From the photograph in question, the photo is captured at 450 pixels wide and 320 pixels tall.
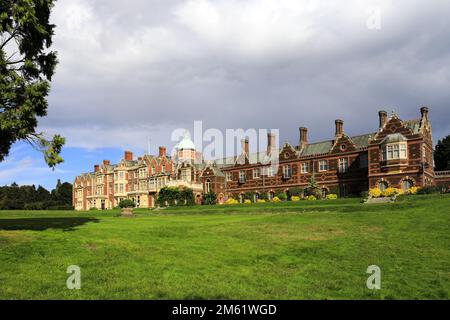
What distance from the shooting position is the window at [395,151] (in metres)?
49.7

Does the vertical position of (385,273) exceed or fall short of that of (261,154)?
it falls short

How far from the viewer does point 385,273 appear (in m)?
13.0

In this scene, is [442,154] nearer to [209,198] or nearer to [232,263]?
[209,198]

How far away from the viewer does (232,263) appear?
13.9 meters

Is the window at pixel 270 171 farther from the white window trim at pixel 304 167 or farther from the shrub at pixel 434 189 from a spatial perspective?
the shrub at pixel 434 189

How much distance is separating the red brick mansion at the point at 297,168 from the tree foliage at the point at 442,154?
3420 cm

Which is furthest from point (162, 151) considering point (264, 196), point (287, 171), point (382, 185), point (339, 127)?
point (382, 185)

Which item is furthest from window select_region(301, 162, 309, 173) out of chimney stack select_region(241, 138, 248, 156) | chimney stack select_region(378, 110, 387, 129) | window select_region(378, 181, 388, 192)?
chimney stack select_region(241, 138, 248, 156)

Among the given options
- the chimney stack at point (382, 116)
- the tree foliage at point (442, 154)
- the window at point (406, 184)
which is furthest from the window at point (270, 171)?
the tree foliage at point (442, 154)

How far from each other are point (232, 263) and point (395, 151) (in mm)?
41585

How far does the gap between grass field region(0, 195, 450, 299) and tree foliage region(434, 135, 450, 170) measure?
73.0 meters
